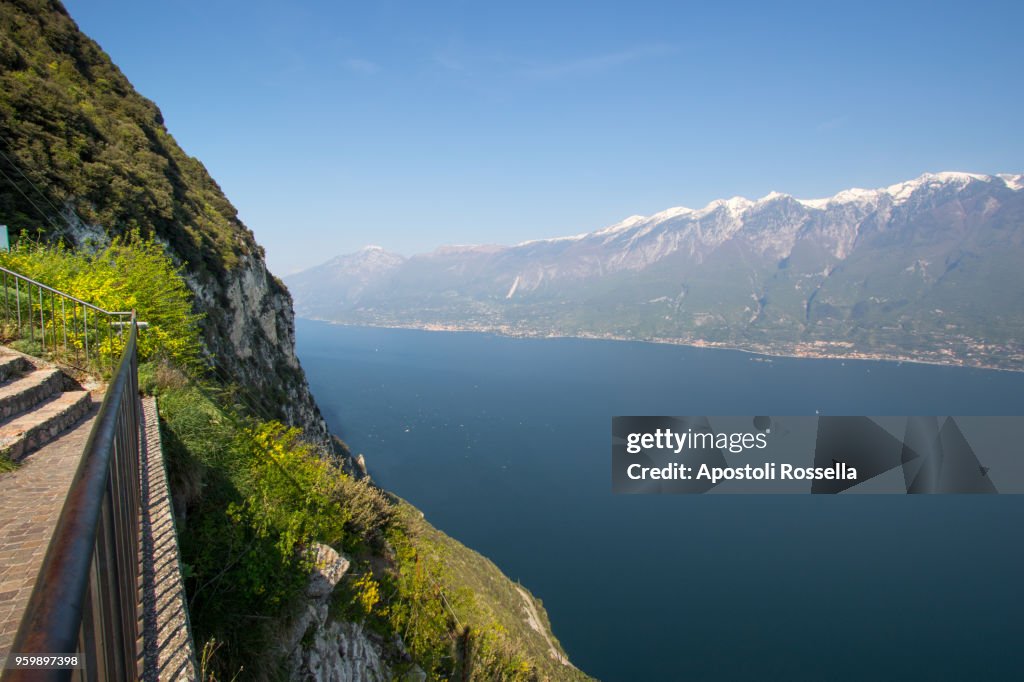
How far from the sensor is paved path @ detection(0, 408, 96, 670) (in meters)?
2.90

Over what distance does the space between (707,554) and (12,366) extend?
2410 inches

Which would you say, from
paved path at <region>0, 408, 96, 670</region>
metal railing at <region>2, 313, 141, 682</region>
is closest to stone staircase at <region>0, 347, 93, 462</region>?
paved path at <region>0, 408, 96, 670</region>

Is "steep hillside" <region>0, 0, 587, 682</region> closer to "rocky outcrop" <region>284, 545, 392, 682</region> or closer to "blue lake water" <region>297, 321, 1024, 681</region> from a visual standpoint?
Answer: "rocky outcrop" <region>284, 545, 392, 682</region>

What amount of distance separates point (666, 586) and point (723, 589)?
5435mm

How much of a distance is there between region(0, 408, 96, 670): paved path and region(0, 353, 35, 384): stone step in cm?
133

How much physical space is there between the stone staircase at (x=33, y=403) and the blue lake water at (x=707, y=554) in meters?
43.7

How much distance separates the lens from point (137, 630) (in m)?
3.55

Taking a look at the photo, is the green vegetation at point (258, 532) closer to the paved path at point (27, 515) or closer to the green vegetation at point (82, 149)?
the paved path at point (27, 515)

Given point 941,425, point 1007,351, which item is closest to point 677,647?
point 941,425

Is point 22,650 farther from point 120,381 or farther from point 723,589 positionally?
point 723,589

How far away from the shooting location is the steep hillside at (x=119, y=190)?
17.9 meters

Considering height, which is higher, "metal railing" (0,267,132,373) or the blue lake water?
"metal railing" (0,267,132,373)

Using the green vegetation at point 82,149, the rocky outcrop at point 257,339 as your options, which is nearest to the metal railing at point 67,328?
the rocky outcrop at point 257,339

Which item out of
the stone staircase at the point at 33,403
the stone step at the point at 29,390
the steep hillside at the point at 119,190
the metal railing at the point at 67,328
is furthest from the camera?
the steep hillside at the point at 119,190
